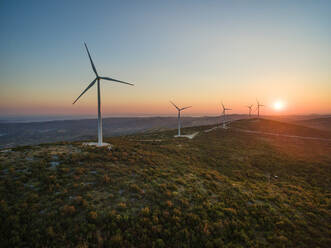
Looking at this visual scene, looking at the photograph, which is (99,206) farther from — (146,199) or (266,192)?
(266,192)

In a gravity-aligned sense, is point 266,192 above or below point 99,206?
below

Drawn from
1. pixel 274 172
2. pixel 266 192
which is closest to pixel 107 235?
pixel 266 192

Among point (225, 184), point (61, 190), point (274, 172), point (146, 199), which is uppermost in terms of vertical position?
point (61, 190)

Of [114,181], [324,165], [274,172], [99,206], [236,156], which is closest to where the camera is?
[99,206]

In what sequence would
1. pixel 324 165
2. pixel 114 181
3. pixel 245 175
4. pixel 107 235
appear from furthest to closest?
pixel 324 165 → pixel 245 175 → pixel 114 181 → pixel 107 235

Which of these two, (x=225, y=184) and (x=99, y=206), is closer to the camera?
(x=99, y=206)

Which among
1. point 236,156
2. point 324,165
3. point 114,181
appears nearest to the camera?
point 114,181

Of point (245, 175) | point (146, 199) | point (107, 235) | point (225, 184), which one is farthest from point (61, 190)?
point (245, 175)

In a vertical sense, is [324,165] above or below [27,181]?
below

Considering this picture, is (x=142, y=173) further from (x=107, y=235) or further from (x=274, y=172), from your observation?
(x=274, y=172)
